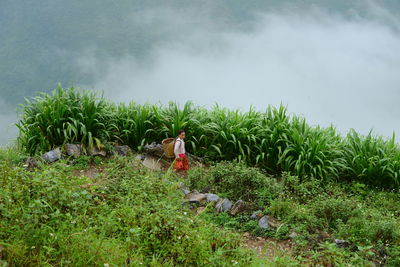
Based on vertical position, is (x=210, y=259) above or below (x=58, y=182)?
below

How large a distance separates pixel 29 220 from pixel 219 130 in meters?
5.92

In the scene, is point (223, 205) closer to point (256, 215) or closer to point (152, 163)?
point (256, 215)

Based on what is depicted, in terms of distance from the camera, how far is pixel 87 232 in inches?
184

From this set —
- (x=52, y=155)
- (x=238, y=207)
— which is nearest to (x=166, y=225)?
(x=238, y=207)

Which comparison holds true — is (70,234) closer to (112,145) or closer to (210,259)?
(210,259)

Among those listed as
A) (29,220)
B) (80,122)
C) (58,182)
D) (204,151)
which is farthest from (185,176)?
(29,220)

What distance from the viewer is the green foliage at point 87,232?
4.35 meters

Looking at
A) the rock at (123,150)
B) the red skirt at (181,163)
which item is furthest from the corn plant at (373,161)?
the rock at (123,150)

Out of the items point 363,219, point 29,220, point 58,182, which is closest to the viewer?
point 29,220

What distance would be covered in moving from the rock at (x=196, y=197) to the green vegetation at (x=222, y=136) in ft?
6.37

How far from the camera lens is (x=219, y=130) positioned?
991 cm

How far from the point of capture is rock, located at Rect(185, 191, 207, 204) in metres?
7.10

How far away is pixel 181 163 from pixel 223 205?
2215 mm

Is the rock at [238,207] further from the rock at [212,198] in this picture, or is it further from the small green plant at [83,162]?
the small green plant at [83,162]
